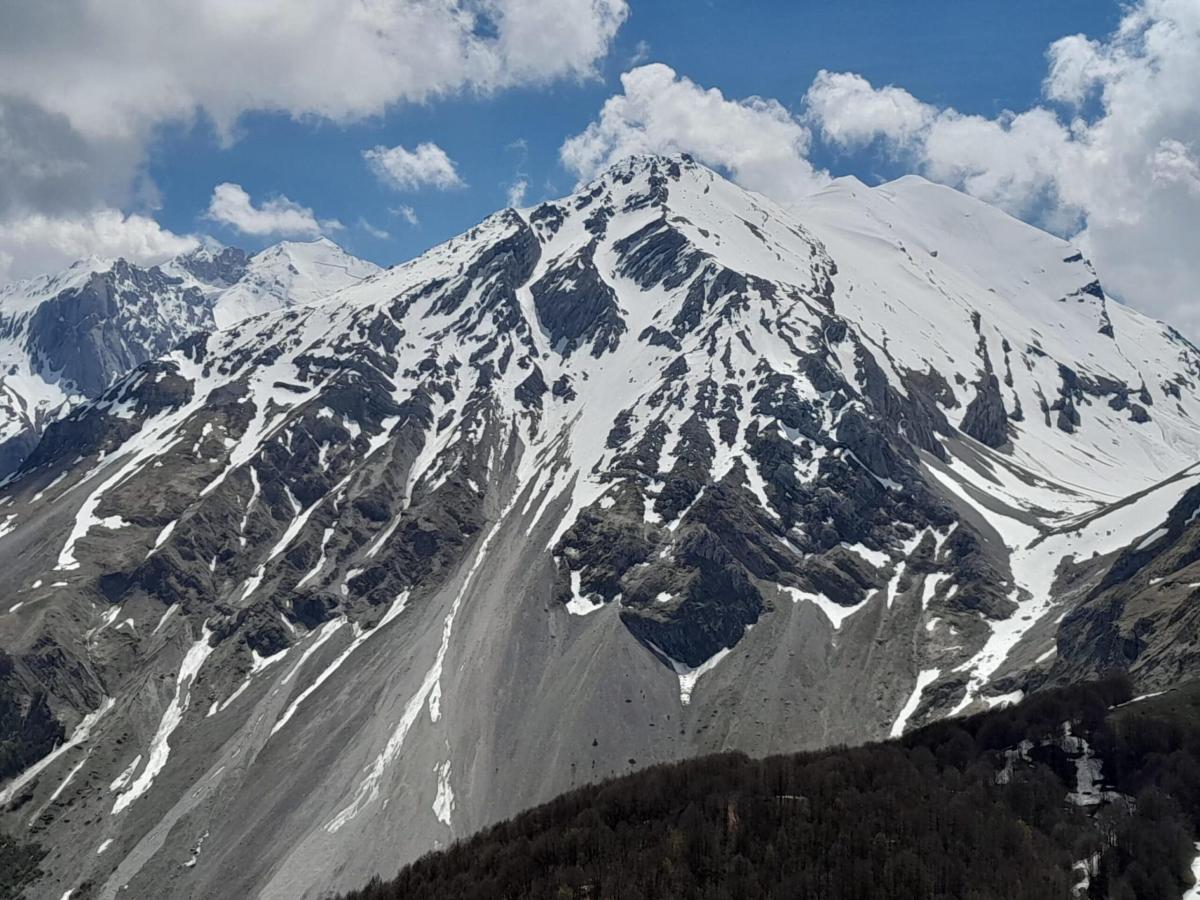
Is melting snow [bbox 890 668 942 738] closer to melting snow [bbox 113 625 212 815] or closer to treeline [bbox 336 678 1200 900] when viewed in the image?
treeline [bbox 336 678 1200 900]

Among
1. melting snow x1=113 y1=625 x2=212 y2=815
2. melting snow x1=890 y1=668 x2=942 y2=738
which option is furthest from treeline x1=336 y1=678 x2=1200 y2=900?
melting snow x1=113 y1=625 x2=212 y2=815

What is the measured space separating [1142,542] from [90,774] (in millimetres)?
213980

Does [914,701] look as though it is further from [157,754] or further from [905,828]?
[157,754]

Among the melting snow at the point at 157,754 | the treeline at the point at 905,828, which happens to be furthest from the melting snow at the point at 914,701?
the melting snow at the point at 157,754

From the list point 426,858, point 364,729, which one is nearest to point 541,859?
point 426,858

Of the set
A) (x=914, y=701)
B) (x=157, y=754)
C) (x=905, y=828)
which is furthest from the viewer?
(x=157, y=754)

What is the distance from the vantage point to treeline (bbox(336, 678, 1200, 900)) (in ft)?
269

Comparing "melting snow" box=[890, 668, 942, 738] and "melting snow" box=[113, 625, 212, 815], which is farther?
"melting snow" box=[890, 668, 942, 738]

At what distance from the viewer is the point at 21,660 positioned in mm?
196875

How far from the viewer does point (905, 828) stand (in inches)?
3647

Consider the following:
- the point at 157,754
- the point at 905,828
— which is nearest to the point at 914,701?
the point at 905,828

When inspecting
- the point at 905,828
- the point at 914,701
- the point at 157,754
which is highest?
the point at 157,754

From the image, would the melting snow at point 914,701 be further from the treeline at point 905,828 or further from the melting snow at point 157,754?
the melting snow at point 157,754

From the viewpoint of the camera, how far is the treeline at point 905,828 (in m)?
82.1
